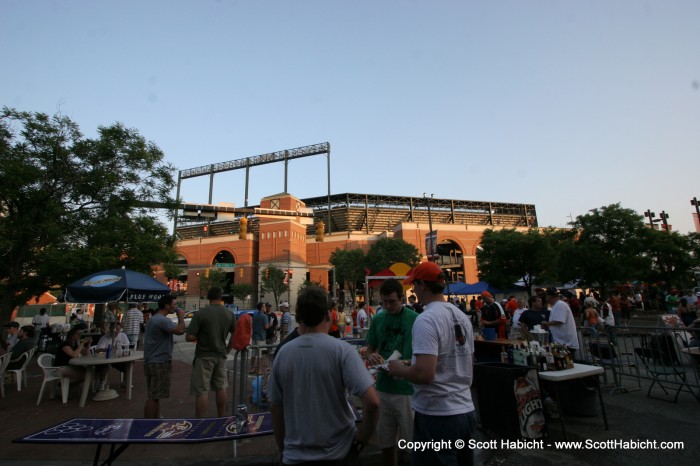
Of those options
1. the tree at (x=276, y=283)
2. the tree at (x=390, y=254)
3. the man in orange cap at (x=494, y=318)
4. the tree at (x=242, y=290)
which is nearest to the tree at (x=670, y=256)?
the man in orange cap at (x=494, y=318)

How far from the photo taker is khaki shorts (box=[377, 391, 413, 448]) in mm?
3186

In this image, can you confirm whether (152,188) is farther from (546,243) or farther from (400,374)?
(546,243)

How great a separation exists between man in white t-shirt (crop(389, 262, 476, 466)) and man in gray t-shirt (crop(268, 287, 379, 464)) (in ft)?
1.49

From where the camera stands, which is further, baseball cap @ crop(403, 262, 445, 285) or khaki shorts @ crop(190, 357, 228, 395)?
khaki shorts @ crop(190, 357, 228, 395)

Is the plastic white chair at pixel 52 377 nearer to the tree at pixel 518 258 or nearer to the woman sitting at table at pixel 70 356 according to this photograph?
the woman sitting at table at pixel 70 356

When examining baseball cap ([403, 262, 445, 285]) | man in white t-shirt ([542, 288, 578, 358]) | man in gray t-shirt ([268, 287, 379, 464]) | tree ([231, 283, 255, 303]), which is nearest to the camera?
man in gray t-shirt ([268, 287, 379, 464])

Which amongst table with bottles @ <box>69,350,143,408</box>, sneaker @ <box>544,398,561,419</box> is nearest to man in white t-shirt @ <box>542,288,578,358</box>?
sneaker @ <box>544,398,561,419</box>

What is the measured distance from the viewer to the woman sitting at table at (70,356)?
733 cm

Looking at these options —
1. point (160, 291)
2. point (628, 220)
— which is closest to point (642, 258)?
point (628, 220)

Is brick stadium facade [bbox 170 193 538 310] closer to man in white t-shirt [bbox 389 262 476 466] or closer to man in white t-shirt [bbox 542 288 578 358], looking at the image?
man in white t-shirt [bbox 542 288 578 358]

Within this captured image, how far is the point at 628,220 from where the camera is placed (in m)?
23.9

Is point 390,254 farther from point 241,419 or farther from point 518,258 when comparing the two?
→ point 241,419

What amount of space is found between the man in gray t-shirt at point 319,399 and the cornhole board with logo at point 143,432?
1.62m

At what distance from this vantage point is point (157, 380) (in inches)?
209
